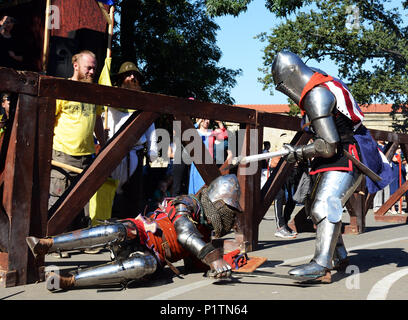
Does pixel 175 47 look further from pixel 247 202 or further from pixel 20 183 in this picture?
pixel 20 183

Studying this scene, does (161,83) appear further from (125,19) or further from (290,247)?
(290,247)

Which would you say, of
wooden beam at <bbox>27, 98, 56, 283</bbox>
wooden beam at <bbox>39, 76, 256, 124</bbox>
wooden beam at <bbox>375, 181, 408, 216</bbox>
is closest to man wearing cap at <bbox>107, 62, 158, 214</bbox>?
wooden beam at <bbox>39, 76, 256, 124</bbox>

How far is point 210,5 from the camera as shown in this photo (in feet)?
51.9

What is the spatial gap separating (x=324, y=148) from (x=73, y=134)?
7.81ft

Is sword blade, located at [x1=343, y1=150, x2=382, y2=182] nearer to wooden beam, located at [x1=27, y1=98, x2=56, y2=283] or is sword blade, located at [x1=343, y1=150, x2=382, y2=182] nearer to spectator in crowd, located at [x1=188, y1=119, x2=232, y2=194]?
wooden beam, located at [x1=27, y1=98, x2=56, y2=283]

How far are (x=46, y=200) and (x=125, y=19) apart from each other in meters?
→ 16.6

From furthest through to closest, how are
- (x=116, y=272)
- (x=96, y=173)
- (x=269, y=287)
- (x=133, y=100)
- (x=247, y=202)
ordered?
(x=247, y=202)
(x=133, y=100)
(x=96, y=173)
(x=269, y=287)
(x=116, y=272)

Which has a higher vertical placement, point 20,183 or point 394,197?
point 20,183

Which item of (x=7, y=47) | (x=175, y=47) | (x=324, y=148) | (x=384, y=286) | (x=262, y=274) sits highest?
(x=175, y=47)

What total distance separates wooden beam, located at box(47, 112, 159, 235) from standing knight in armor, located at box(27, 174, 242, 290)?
21.0 inches

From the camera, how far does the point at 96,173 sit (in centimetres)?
466

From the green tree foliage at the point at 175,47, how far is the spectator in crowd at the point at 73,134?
15869 millimetres

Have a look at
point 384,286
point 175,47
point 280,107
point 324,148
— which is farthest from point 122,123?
point 280,107
